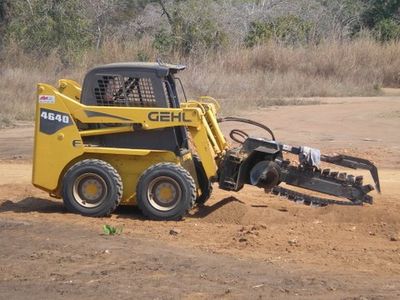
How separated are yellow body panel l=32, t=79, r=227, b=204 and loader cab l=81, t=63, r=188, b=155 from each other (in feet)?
0.43

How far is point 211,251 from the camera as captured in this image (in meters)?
8.36

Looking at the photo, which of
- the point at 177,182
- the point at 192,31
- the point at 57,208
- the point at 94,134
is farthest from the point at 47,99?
→ the point at 192,31

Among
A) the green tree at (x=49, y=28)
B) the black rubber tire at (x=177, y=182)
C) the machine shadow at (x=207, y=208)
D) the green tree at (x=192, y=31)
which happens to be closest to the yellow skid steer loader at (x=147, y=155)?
the black rubber tire at (x=177, y=182)

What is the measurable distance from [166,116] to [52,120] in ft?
4.64

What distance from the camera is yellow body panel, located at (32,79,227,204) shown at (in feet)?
33.0

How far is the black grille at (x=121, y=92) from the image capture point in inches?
405

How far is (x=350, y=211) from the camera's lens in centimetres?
980

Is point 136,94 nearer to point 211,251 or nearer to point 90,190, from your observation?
point 90,190

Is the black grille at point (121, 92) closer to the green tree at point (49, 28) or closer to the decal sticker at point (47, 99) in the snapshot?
the decal sticker at point (47, 99)

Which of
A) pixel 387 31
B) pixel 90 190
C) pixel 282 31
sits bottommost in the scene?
pixel 90 190

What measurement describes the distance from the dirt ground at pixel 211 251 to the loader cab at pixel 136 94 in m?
0.95

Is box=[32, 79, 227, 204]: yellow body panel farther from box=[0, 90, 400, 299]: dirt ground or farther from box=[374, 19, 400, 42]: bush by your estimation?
box=[374, 19, 400, 42]: bush

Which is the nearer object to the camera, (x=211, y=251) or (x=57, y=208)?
(x=211, y=251)

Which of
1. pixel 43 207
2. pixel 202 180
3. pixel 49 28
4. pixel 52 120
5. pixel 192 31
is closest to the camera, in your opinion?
pixel 52 120
